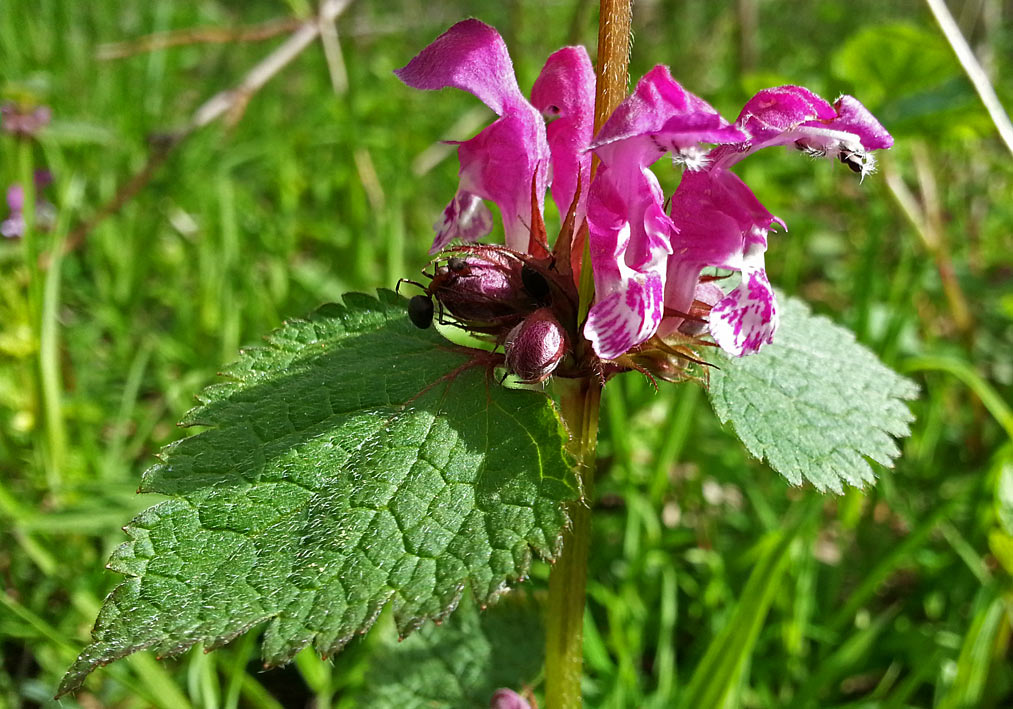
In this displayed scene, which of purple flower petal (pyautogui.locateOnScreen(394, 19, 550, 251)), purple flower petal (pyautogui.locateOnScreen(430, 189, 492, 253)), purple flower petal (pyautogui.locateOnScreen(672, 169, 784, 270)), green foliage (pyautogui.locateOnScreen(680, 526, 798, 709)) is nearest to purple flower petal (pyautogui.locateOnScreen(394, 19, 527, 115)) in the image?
purple flower petal (pyautogui.locateOnScreen(394, 19, 550, 251))

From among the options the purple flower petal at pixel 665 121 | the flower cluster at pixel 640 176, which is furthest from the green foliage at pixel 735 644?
the purple flower petal at pixel 665 121

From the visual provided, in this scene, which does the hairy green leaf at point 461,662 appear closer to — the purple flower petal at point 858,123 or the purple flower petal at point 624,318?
→ the purple flower petal at point 624,318

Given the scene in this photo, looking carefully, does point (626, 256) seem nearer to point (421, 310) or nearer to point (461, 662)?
point (421, 310)

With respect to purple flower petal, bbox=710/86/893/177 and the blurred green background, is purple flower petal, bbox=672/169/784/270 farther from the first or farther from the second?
the blurred green background

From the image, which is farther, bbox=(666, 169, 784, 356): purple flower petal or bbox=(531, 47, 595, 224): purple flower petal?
bbox=(531, 47, 595, 224): purple flower petal

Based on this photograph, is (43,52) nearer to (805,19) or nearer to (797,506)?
(797,506)

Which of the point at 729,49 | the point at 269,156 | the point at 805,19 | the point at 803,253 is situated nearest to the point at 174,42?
the point at 269,156
